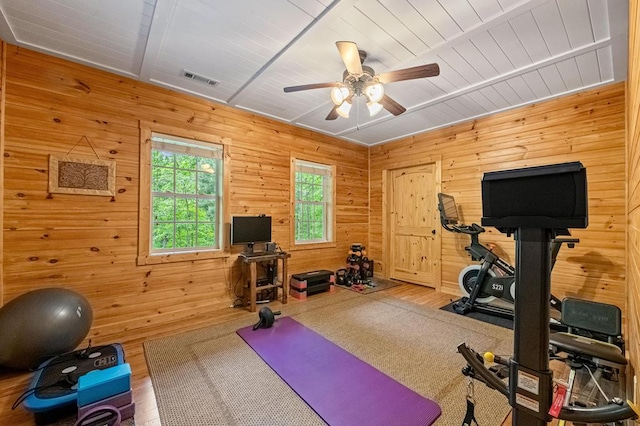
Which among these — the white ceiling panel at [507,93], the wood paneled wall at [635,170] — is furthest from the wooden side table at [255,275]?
the white ceiling panel at [507,93]

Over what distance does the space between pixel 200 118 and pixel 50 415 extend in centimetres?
312

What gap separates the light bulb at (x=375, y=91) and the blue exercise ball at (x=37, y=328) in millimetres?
3171

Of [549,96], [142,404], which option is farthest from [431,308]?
[142,404]

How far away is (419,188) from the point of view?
5.01 metres

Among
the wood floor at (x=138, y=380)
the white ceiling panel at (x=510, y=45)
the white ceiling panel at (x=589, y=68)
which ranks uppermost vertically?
the white ceiling panel at (x=510, y=45)

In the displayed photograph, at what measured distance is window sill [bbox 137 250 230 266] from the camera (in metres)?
3.11

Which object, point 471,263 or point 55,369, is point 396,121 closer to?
point 471,263

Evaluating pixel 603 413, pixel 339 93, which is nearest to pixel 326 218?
pixel 339 93

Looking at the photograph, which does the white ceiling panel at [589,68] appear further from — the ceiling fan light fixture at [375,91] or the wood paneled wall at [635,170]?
the ceiling fan light fixture at [375,91]

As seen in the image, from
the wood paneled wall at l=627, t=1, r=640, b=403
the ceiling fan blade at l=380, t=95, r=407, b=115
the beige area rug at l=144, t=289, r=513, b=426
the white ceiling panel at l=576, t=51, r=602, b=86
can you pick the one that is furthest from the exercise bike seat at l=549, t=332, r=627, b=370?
the white ceiling panel at l=576, t=51, r=602, b=86

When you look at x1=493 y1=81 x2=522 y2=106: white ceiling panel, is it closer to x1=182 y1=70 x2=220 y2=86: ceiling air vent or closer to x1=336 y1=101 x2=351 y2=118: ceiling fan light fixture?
x1=336 y1=101 x2=351 y2=118: ceiling fan light fixture

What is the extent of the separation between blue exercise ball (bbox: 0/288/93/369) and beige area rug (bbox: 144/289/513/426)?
0.64m

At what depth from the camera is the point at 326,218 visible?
205 inches

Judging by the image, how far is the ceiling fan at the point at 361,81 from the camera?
2.11 metres
